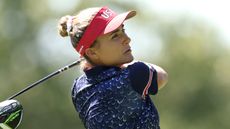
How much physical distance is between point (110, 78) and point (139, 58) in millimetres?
18713

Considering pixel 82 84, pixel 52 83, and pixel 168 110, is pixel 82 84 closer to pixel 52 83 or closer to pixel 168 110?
pixel 52 83

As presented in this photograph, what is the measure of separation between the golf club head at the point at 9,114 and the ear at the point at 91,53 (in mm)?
498

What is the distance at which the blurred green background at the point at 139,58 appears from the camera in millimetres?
23797

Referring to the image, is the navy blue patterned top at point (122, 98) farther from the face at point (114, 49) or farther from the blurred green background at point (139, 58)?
the blurred green background at point (139, 58)

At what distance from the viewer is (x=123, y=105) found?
6.17m

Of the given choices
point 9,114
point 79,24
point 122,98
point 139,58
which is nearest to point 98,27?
point 79,24

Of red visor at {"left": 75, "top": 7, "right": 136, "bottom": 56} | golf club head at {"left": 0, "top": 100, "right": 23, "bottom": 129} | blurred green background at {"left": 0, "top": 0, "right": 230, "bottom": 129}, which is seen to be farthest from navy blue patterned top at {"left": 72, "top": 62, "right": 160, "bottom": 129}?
blurred green background at {"left": 0, "top": 0, "right": 230, "bottom": 129}

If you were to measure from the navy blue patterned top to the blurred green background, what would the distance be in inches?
614

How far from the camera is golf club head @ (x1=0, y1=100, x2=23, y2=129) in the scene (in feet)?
20.6

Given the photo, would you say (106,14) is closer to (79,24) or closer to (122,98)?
(79,24)

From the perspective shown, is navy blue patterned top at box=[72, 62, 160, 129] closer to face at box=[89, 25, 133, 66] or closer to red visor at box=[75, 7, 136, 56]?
face at box=[89, 25, 133, 66]

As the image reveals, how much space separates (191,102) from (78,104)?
2091cm

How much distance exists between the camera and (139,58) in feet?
81.7

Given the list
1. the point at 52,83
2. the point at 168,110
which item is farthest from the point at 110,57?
the point at 168,110
